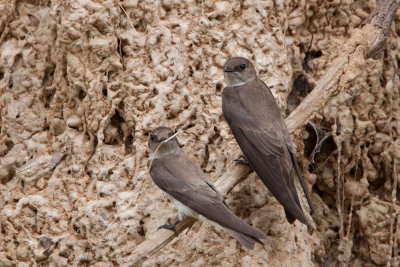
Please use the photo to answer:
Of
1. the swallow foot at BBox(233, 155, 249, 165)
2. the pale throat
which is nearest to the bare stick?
the swallow foot at BBox(233, 155, 249, 165)

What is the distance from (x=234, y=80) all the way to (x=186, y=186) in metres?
0.69

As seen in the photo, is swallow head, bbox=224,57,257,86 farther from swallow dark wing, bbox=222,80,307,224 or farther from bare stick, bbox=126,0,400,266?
bare stick, bbox=126,0,400,266

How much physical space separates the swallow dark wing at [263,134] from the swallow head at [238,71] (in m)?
0.04

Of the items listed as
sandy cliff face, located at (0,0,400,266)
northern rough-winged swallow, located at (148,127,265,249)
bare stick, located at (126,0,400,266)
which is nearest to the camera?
northern rough-winged swallow, located at (148,127,265,249)

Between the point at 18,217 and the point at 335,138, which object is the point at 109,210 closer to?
the point at 18,217

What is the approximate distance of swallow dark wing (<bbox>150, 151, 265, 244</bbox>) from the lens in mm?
3062

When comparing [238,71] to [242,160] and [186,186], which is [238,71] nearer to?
[242,160]

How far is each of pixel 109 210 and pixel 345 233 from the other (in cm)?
150

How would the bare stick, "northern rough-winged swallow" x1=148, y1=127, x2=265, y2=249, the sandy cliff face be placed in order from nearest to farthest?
1. "northern rough-winged swallow" x1=148, y1=127, x2=265, y2=249
2. the bare stick
3. the sandy cliff face

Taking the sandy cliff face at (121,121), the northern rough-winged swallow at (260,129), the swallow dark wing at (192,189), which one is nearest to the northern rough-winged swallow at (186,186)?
the swallow dark wing at (192,189)

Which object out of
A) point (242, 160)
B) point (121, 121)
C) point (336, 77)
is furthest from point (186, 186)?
point (336, 77)

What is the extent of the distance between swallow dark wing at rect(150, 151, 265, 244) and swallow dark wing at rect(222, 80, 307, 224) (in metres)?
0.28

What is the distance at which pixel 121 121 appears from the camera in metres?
3.70

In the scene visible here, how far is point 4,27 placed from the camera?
3863mm
